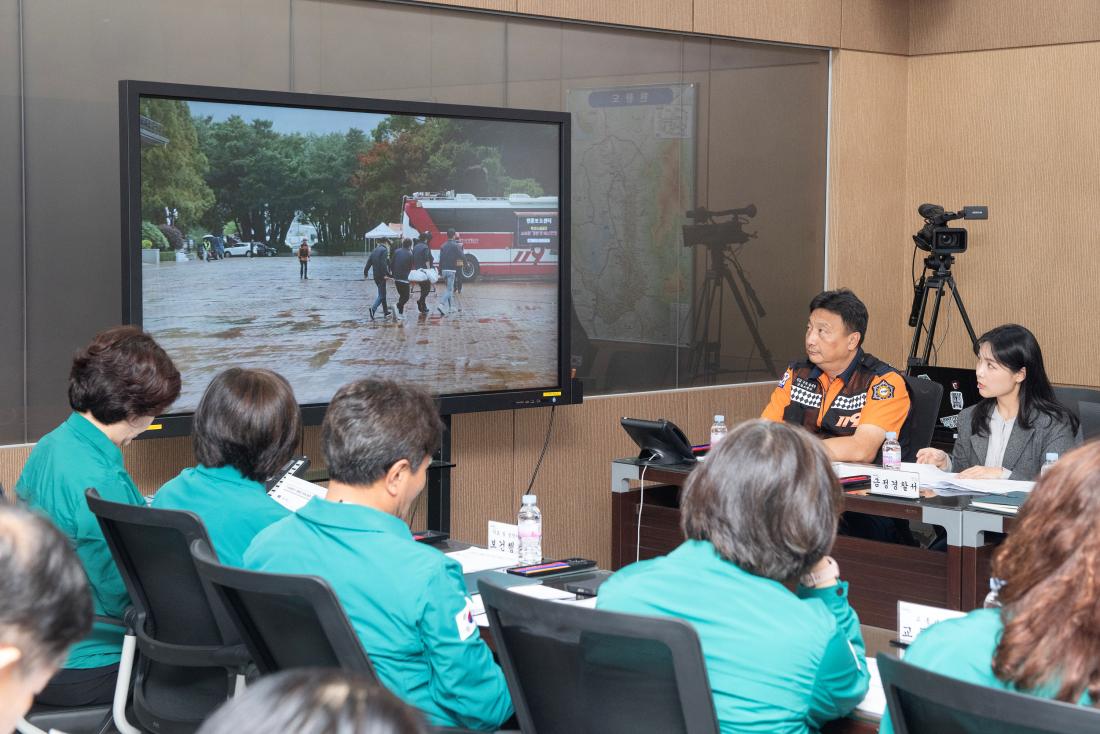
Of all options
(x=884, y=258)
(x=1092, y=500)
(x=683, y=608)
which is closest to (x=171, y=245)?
(x=683, y=608)

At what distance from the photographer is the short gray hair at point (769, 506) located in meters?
2.00

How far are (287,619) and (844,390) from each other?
3368 mm

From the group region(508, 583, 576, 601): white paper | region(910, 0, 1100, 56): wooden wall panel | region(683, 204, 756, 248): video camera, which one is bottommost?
region(508, 583, 576, 601): white paper

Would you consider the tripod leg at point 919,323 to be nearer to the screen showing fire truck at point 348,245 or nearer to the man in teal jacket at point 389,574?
the screen showing fire truck at point 348,245

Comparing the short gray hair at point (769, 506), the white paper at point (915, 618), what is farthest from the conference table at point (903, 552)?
the short gray hair at point (769, 506)

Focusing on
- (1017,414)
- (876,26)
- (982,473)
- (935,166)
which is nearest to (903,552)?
(982,473)

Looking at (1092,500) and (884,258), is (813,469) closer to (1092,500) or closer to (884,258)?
(1092,500)

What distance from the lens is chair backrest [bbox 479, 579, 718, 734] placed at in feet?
5.73

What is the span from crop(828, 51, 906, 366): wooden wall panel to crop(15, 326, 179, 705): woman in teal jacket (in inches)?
187

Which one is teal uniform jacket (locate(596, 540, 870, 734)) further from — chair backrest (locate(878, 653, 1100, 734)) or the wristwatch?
chair backrest (locate(878, 653, 1100, 734))

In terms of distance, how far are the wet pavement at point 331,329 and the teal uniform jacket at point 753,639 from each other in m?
2.74

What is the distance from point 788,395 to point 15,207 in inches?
121

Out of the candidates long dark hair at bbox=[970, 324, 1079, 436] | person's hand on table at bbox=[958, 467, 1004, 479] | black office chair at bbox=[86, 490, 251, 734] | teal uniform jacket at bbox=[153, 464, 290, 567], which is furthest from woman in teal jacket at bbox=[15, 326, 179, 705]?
long dark hair at bbox=[970, 324, 1079, 436]

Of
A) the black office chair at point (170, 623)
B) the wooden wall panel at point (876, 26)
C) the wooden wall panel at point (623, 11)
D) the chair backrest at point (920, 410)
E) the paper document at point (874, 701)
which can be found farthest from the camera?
the wooden wall panel at point (876, 26)
